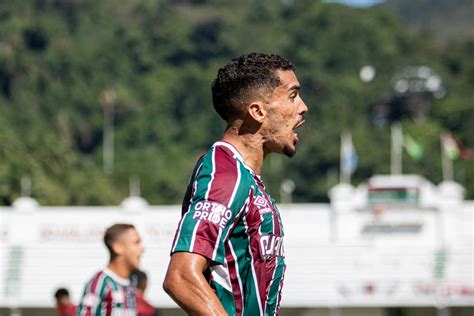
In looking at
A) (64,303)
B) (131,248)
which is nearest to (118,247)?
(131,248)

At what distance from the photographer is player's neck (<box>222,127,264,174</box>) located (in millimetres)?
5410

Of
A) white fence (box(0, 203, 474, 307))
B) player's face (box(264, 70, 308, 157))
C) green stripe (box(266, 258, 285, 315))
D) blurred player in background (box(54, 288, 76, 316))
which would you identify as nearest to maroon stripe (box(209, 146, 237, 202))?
player's face (box(264, 70, 308, 157))

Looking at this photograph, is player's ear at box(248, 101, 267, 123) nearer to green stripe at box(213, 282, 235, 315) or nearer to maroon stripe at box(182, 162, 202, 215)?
maroon stripe at box(182, 162, 202, 215)

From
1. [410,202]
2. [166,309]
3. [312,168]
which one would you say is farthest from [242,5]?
[166,309]

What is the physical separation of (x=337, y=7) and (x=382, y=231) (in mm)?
77346

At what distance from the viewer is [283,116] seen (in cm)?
543

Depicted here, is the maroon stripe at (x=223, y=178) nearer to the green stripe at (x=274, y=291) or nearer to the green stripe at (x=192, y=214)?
the green stripe at (x=192, y=214)

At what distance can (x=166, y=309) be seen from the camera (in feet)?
104

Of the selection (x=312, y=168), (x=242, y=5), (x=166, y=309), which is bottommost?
(x=166, y=309)

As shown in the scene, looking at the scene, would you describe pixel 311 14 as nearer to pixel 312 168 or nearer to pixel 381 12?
pixel 381 12

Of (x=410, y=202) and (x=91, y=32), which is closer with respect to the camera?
(x=410, y=202)

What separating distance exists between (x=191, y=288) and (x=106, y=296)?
5.24 metres

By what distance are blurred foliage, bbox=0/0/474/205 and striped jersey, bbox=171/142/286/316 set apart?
74.7 meters

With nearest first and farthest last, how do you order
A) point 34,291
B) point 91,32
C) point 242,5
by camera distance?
point 34,291
point 91,32
point 242,5
